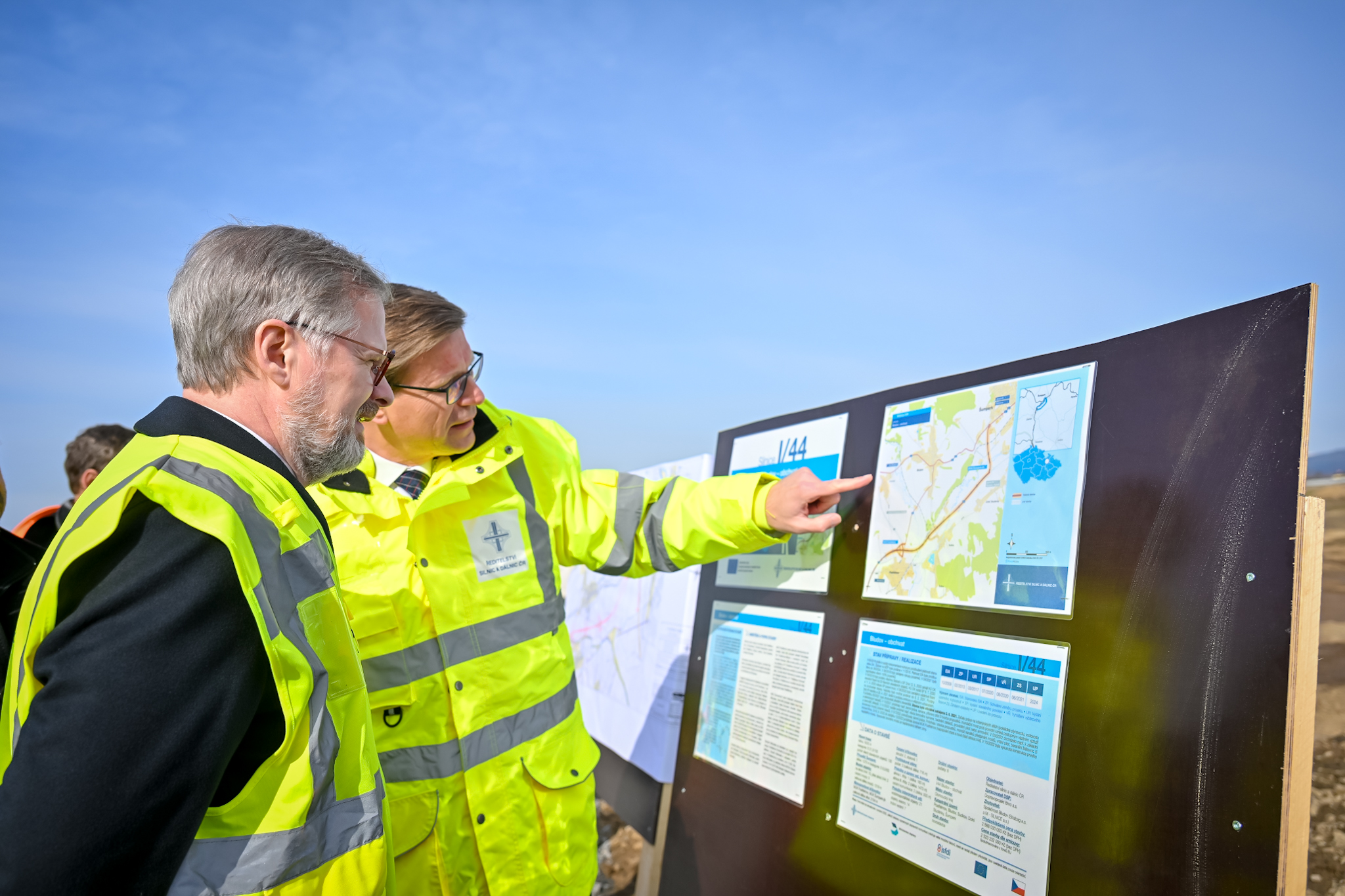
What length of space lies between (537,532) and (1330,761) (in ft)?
19.1

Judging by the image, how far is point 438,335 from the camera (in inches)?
78.6

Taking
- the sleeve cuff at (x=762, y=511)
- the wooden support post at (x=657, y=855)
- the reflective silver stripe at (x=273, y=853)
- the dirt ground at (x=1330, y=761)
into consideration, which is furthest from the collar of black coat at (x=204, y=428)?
the wooden support post at (x=657, y=855)

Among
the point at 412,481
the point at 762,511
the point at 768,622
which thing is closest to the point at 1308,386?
the point at 762,511

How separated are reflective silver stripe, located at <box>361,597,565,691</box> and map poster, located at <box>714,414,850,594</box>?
807 mm

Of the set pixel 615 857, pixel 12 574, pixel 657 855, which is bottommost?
pixel 615 857

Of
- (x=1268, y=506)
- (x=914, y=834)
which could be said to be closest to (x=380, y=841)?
(x=914, y=834)

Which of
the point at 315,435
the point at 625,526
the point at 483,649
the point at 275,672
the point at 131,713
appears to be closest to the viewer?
the point at 131,713

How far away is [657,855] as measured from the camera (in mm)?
2607

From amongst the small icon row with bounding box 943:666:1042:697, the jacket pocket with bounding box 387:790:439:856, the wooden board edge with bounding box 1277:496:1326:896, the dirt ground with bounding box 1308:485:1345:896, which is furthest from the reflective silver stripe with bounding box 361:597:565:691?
the dirt ground with bounding box 1308:485:1345:896

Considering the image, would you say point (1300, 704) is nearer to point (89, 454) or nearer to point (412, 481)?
point (412, 481)

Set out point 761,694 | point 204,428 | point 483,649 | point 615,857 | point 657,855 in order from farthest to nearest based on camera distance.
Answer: point 615,857 < point 657,855 < point 761,694 < point 483,649 < point 204,428

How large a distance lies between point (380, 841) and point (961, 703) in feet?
4.09

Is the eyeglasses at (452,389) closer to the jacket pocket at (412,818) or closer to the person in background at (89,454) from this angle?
the jacket pocket at (412,818)

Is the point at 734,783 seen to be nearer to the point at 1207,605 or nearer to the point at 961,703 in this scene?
the point at 961,703
